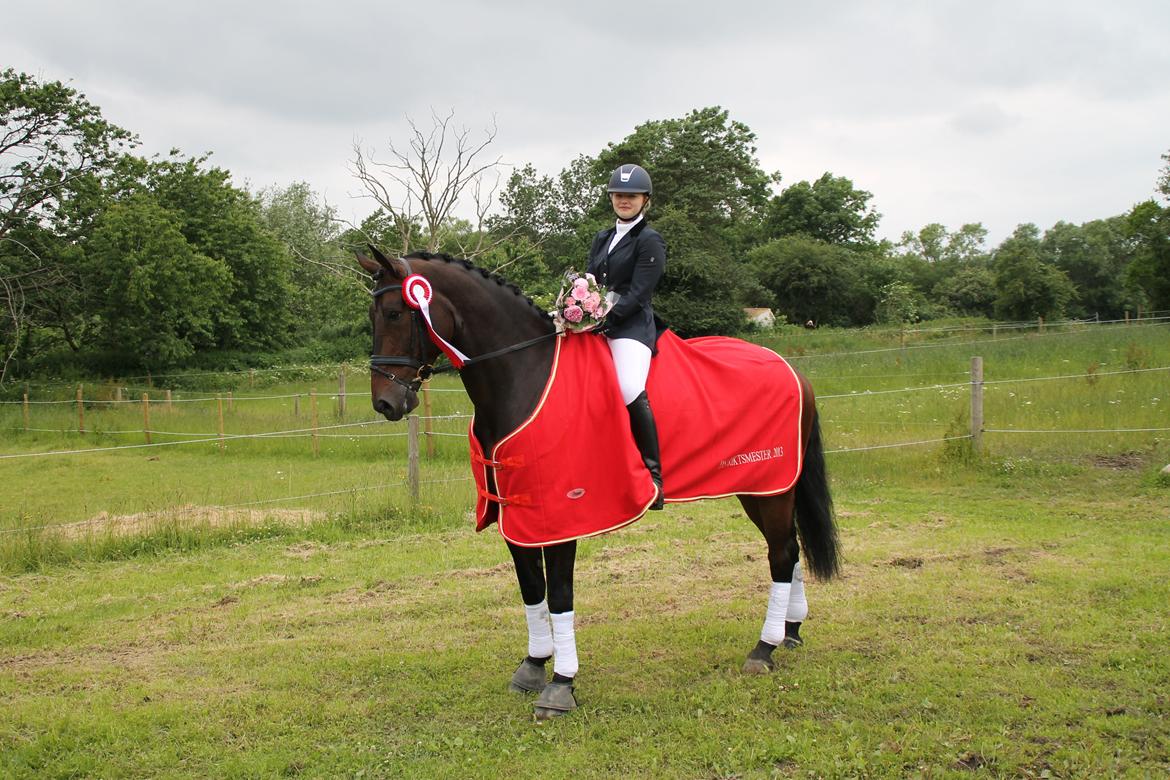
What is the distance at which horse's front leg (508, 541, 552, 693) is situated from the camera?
4.16 metres

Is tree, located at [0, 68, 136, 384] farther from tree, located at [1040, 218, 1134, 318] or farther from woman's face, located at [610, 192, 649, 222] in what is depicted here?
tree, located at [1040, 218, 1134, 318]

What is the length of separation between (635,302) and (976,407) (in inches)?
283

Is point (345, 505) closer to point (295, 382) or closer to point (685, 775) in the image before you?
point (685, 775)

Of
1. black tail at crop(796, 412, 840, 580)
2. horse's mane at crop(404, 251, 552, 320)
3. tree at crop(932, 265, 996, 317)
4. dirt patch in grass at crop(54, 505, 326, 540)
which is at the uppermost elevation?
tree at crop(932, 265, 996, 317)

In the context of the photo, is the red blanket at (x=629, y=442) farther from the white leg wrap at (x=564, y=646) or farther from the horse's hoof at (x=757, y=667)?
the horse's hoof at (x=757, y=667)

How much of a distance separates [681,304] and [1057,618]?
25.0 meters

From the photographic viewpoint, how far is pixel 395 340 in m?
3.80

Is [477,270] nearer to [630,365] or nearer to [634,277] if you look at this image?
[634,277]

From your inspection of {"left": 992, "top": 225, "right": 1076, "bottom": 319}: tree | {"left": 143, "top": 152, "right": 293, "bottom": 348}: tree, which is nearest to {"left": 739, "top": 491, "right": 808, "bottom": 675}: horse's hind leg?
{"left": 143, "top": 152, "right": 293, "bottom": 348}: tree

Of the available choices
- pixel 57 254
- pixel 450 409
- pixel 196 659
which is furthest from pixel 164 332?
pixel 196 659

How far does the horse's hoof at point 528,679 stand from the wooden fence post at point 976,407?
288 inches

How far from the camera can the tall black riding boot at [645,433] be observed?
413cm

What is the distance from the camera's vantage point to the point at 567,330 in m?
4.15

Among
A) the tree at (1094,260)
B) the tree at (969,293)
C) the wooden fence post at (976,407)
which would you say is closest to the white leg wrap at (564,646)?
the wooden fence post at (976,407)
